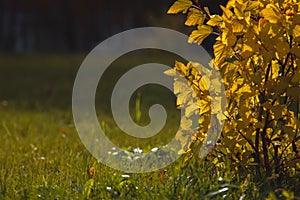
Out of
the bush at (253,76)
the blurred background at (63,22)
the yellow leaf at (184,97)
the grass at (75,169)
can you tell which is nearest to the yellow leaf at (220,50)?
the bush at (253,76)

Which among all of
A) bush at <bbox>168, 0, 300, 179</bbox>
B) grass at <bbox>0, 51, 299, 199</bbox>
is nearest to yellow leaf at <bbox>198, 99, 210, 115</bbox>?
bush at <bbox>168, 0, 300, 179</bbox>

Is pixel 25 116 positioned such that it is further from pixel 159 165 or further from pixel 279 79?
pixel 279 79

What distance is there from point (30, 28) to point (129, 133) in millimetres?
11281

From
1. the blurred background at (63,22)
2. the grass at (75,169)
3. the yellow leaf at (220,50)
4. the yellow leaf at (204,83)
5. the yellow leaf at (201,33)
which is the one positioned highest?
the blurred background at (63,22)

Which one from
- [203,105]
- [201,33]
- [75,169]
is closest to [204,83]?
[203,105]

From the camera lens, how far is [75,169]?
2689 mm

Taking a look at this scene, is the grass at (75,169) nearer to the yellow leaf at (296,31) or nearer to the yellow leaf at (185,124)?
the yellow leaf at (185,124)

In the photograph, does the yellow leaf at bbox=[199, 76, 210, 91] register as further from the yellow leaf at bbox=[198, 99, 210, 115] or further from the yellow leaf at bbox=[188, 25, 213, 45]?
the yellow leaf at bbox=[188, 25, 213, 45]

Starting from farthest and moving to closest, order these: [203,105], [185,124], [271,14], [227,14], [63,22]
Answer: [63,22] → [185,124] → [203,105] → [227,14] → [271,14]

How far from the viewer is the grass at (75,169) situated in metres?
2.19

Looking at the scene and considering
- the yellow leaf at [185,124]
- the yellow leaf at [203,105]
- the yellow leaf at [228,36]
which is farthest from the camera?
the yellow leaf at [185,124]

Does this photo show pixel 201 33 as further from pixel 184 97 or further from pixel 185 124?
pixel 185 124

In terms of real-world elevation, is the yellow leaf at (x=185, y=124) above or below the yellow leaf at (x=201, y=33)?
below

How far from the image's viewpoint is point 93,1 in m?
14.5
